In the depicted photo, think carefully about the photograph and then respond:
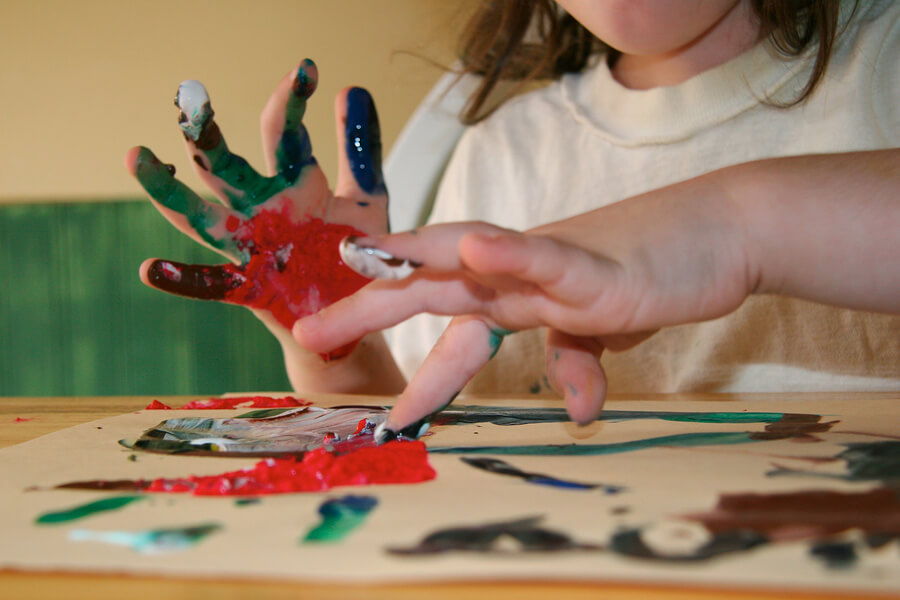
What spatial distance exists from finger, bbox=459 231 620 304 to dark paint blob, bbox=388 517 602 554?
0.30 ft

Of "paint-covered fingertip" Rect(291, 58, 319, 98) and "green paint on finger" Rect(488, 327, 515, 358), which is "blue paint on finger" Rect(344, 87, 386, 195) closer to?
"paint-covered fingertip" Rect(291, 58, 319, 98)

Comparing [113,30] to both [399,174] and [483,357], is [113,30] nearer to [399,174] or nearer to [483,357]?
[399,174]

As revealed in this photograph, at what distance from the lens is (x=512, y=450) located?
1.04 feet

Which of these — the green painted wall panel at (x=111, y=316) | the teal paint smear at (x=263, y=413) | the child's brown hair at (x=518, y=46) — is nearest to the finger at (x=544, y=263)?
the teal paint smear at (x=263, y=413)

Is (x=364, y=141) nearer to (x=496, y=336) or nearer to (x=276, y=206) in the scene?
(x=276, y=206)

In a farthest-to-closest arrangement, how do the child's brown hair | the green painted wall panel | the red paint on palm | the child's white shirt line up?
the green painted wall panel
the child's brown hair
the child's white shirt
the red paint on palm

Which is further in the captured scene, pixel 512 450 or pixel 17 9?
pixel 17 9

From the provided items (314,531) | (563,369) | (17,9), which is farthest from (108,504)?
(17,9)

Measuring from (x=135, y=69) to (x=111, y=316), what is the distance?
0.52 m

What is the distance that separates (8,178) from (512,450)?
1.55m

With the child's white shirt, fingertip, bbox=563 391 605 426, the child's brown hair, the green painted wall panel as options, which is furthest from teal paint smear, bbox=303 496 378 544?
the green painted wall panel

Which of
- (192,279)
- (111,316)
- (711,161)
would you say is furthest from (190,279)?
(111,316)

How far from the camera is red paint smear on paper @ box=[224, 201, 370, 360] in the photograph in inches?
19.1

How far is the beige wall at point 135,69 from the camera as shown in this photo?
4.91ft
